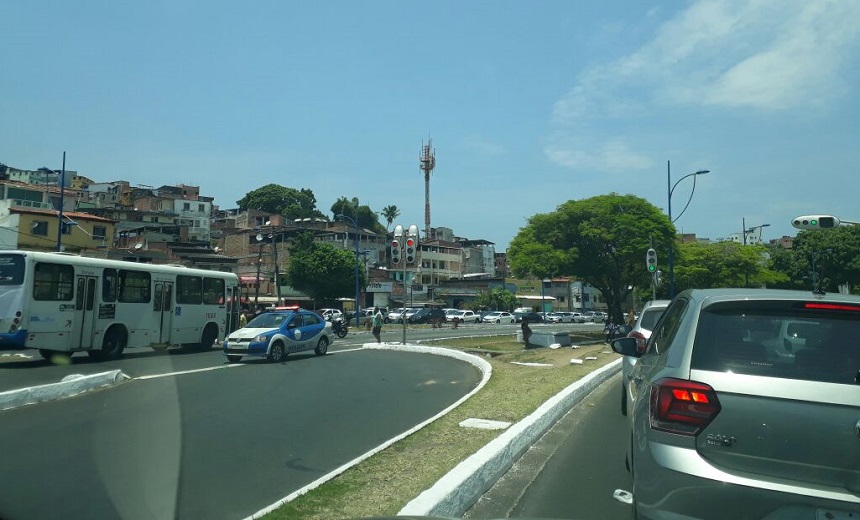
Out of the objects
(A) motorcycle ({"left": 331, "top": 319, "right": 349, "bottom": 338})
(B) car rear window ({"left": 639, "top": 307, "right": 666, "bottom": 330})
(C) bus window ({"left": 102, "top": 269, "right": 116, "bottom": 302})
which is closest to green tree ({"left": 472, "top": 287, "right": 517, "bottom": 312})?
(A) motorcycle ({"left": 331, "top": 319, "right": 349, "bottom": 338})

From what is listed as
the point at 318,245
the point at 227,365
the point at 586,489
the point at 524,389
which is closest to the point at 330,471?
the point at 586,489

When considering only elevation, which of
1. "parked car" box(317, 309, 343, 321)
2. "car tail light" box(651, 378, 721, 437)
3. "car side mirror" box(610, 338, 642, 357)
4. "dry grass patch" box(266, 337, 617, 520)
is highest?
"car side mirror" box(610, 338, 642, 357)

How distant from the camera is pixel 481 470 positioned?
6047 millimetres

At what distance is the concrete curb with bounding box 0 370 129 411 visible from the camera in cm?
1043

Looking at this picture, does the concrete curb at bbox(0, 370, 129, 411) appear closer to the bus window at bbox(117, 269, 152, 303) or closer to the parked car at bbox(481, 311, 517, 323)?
the bus window at bbox(117, 269, 152, 303)

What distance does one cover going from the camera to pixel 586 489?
6188 mm

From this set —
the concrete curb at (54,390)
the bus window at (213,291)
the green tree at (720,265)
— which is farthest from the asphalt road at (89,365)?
the green tree at (720,265)

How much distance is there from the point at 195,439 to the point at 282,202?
100281 millimetres

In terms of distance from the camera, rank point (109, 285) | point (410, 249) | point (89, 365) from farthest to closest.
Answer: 1. point (410, 249)
2. point (109, 285)
3. point (89, 365)

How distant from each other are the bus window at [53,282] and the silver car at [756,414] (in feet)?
54.2

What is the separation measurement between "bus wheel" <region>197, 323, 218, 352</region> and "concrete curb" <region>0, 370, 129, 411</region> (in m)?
9.77

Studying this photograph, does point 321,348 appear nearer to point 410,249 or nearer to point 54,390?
point 410,249

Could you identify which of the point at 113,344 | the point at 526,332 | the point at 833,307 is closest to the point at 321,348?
the point at 113,344

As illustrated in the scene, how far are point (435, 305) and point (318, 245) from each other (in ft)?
60.6
